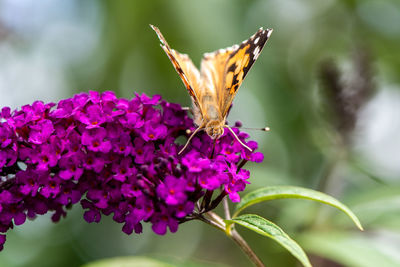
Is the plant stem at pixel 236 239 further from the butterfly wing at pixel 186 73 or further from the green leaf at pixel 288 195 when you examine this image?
the butterfly wing at pixel 186 73

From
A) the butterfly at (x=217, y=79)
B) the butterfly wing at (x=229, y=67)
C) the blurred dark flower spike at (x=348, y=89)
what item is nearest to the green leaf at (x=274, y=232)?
the butterfly at (x=217, y=79)

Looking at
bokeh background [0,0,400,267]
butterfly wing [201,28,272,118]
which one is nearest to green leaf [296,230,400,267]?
bokeh background [0,0,400,267]

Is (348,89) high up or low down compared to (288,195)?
up

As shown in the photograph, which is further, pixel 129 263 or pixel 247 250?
pixel 129 263

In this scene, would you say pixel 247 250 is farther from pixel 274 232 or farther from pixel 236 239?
pixel 274 232

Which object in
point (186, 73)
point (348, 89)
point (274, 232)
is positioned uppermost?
point (348, 89)

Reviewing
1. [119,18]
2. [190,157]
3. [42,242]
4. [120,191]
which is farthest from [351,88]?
[42,242]

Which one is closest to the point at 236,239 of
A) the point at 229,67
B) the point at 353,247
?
the point at 229,67

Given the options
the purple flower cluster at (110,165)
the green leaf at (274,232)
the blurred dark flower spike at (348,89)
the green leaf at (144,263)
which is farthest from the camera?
the blurred dark flower spike at (348,89)

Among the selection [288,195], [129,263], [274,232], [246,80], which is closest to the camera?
[274,232]
